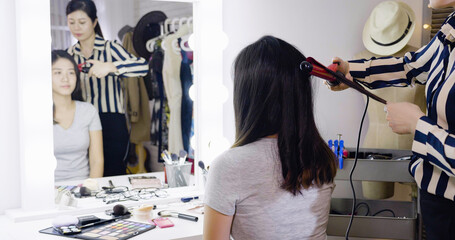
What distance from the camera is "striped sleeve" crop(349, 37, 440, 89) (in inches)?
50.9

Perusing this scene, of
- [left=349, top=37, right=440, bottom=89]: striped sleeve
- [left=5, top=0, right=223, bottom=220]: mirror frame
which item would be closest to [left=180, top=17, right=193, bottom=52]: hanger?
[left=5, top=0, right=223, bottom=220]: mirror frame

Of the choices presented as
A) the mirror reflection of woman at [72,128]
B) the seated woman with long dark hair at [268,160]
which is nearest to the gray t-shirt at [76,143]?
the mirror reflection of woman at [72,128]

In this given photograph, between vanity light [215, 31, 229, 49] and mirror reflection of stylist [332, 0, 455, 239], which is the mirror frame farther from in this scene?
mirror reflection of stylist [332, 0, 455, 239]

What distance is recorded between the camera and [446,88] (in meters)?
1.06

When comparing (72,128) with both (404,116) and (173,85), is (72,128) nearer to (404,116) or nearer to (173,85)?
(173,85)

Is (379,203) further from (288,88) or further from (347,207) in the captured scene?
(288,88)

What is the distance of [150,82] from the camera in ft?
6.20

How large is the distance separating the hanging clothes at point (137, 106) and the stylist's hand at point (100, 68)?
77 millimetres

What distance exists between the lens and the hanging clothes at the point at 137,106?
1836 mm

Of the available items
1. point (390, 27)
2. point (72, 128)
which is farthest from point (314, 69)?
point (72, 128)

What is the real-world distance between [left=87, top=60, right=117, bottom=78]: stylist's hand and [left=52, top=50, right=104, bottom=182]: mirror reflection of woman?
62 mm

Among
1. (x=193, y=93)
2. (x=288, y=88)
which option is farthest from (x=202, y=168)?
(x=288, y=88)

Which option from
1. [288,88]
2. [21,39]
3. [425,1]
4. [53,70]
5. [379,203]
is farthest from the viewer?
[425,1]

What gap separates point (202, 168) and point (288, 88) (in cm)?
99
